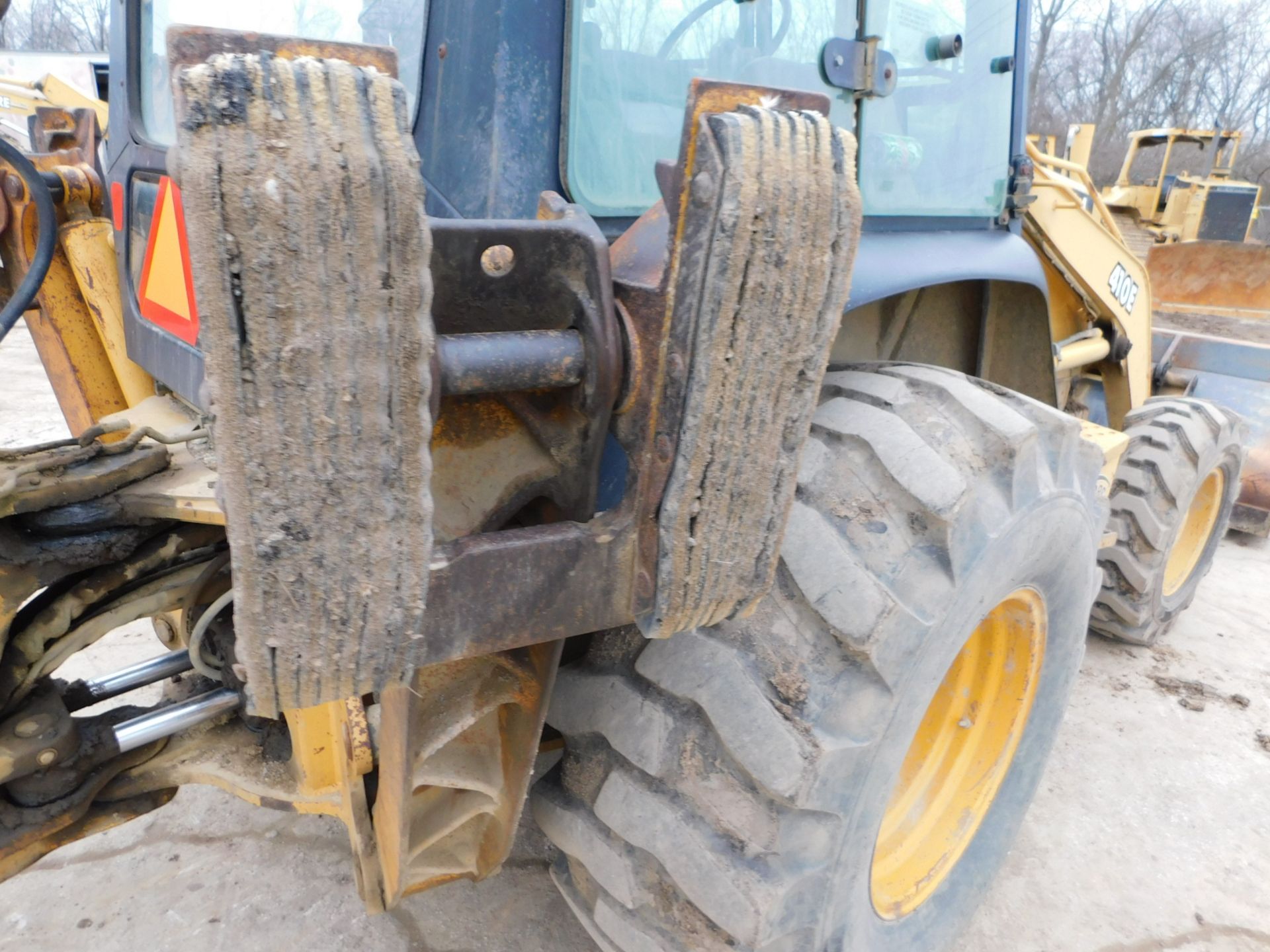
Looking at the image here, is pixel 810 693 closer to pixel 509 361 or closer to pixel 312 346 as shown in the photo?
pixel 509 361

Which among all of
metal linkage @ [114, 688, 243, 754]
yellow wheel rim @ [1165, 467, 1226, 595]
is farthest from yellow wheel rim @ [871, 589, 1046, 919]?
yellow wheel rim @ [1165, 467, 1226, 595]

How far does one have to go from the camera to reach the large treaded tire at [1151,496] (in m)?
2.97

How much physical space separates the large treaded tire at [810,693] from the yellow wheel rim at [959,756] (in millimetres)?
360

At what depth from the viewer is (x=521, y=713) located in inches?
54.1

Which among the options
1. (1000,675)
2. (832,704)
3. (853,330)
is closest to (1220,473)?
(1000,675)

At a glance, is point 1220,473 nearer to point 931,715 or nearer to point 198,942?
point 931,715

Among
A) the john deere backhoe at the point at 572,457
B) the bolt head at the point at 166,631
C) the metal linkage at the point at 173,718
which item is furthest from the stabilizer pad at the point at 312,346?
the bolt head at the point at 166,631

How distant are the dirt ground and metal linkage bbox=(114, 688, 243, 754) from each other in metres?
0.62

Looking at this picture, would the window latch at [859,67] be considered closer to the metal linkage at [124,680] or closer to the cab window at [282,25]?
the cab window at [282,25]

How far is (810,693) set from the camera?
129 cm

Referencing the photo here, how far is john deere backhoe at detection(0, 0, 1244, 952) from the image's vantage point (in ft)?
2.42

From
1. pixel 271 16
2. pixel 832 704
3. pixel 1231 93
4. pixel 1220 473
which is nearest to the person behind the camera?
pixel 832 704

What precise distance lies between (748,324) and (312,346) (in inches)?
15.3

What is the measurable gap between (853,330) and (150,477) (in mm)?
1319
